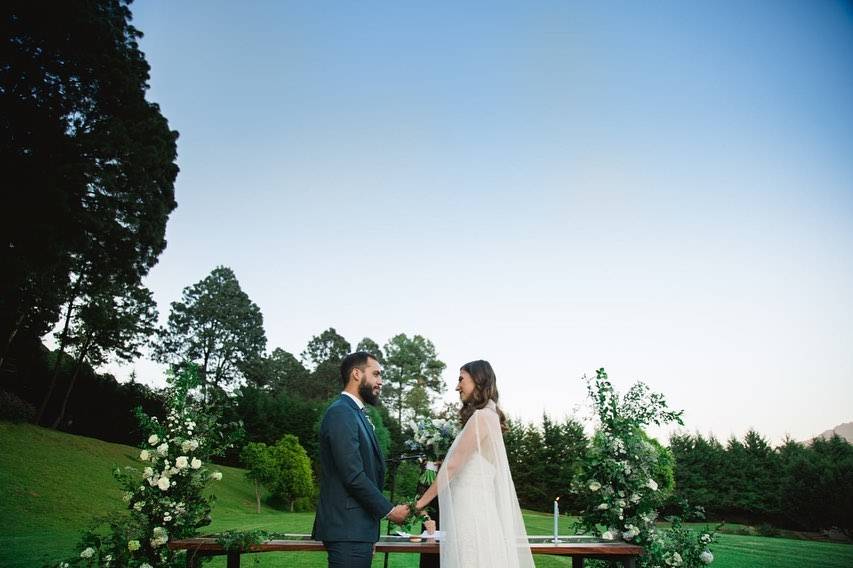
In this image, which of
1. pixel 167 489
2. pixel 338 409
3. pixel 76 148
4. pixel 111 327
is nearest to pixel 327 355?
pixel 111 327

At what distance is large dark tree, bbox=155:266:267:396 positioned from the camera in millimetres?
38219

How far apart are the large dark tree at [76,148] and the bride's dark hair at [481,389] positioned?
44.9 ft

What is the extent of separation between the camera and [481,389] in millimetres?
4012

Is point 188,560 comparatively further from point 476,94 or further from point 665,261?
point 665,261

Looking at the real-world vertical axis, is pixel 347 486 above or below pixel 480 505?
above

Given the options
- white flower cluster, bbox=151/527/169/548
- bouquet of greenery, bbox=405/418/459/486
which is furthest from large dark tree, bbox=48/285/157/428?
bouquet of greenery, bbox=405/418/459/486

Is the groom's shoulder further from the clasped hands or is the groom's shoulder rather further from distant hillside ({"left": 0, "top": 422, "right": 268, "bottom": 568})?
distant hillside ({"left": 0, "top": 422, "right": 268, "bottom": 568})

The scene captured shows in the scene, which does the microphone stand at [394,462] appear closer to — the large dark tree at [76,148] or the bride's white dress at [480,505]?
the bride's white dress at [480,505]

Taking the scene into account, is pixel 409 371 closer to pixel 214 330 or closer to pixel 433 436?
pixel 214 330

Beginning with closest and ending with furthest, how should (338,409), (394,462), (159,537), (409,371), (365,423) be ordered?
(338,409) < (365,423) < (159,537) < (394,462) < (409,371)

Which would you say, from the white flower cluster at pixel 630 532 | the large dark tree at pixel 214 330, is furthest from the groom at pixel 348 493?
the large dark tree at pixel 214 330

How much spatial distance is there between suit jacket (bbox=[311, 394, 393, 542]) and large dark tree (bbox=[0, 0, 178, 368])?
13574mm

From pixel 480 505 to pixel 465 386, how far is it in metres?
0.93

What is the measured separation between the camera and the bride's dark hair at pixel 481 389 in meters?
3.99
